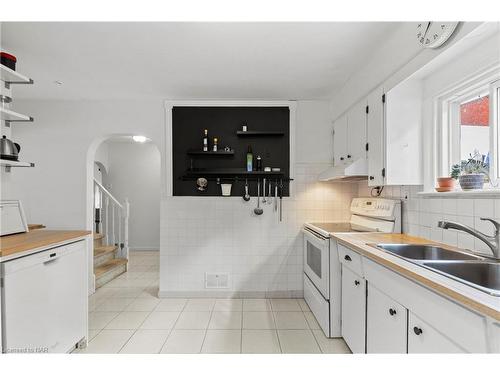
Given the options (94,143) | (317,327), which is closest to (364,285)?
(317,327)

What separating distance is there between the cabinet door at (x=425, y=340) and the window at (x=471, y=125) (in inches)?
41.3

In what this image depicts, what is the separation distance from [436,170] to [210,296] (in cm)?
270

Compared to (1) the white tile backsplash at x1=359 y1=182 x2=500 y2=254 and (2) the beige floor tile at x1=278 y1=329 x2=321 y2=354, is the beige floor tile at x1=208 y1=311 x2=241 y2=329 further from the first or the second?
(1) the white tile backsplash at x1=359 y1=182 x2=500 y2=254

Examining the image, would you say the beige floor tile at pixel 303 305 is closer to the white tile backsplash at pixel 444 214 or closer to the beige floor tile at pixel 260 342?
the beige floor tile at pixel 260 342

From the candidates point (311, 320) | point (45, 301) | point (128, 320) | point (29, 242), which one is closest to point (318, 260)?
point (311, 320)

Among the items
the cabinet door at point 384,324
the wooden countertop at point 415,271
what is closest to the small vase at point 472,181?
the wooden countertop at point 415,271

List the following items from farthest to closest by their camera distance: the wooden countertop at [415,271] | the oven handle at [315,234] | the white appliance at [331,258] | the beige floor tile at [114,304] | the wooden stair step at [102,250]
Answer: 1. the wooden stair step at [102,250]
2. the beige floor tile at [114,304]
3. the oven handle at [315,234]
4. the white appliance at [331,258]
5. the wooden countertop at [415,271]

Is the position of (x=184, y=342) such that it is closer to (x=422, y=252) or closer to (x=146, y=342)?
(x=146, y=342)

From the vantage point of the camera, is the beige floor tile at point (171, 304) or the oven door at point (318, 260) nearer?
the oven door at point (318, 260)

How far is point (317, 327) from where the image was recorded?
2.67 metres

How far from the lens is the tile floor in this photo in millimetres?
2318

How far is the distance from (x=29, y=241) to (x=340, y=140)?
9.69 ft

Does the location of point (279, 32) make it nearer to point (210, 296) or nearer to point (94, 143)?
point (94, 143)

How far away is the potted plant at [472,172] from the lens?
1.72m
